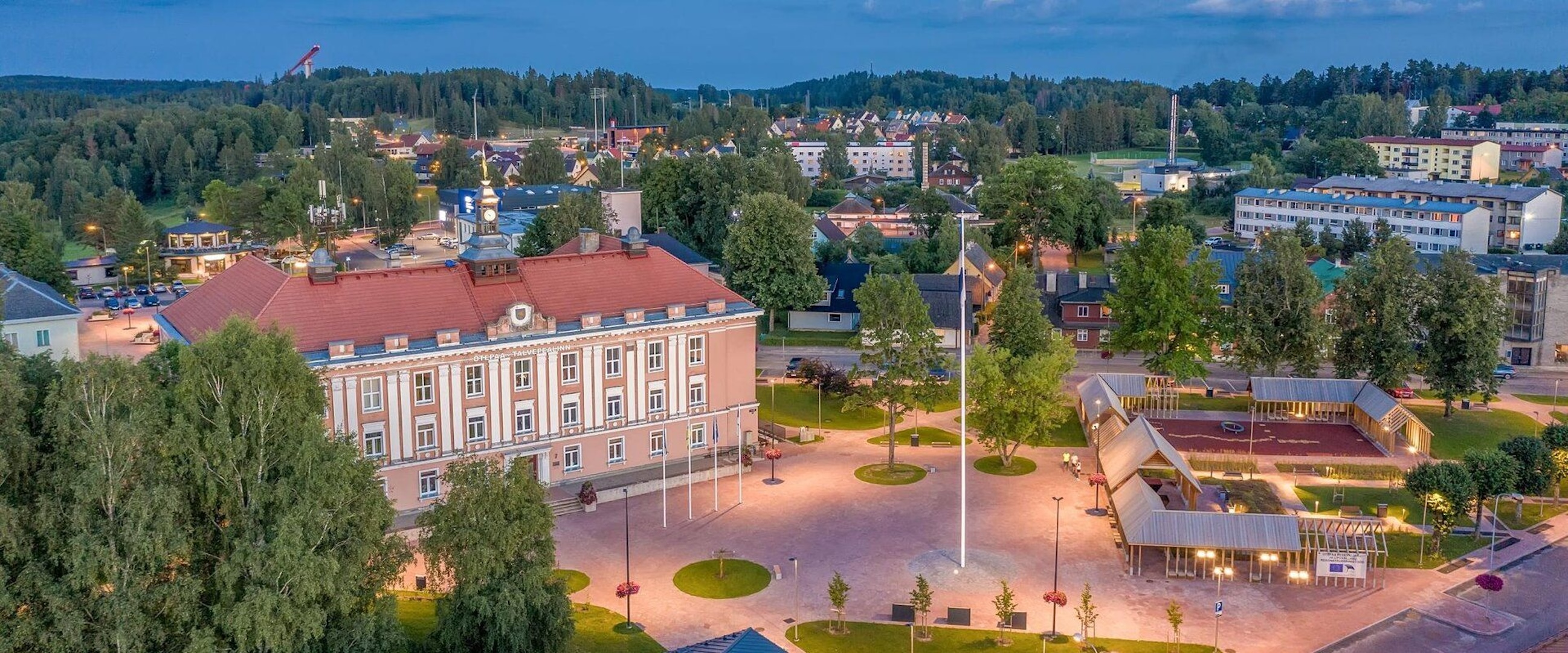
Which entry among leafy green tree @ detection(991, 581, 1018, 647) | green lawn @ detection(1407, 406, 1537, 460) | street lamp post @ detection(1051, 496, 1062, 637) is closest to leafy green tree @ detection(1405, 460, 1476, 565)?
green lawn @ detection(1407, 406, 1537, 460)

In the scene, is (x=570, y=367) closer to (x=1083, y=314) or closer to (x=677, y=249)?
(x=677, y=249)

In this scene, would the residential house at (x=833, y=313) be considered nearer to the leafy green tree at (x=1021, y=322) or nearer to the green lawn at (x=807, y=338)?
the green lawn at (x=807, y=338)

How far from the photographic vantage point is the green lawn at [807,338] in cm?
7531

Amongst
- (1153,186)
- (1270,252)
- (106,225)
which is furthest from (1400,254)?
(106,225)

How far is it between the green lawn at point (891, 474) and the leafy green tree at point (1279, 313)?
19.7 meters

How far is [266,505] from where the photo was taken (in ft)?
91.9

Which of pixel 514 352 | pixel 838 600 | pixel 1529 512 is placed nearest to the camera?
pixel 838 600

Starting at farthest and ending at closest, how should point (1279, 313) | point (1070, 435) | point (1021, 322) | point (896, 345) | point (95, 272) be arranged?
point (95, 272) → point (1279, 313) → point (1021, 322) → point (1070, 435) → point (896, 345)

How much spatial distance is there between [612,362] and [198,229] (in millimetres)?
70387

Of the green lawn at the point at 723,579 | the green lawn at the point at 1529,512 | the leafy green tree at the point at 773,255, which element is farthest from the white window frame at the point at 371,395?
the green lawn at the point at 1529,512

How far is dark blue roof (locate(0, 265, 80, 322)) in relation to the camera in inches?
2264

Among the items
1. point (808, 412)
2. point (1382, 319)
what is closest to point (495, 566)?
point (808, 412)

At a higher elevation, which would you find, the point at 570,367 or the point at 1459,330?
the point at 1459,330

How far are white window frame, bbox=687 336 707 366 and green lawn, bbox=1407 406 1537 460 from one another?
3218 cm
